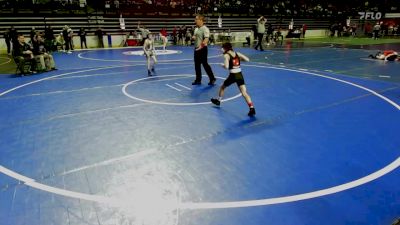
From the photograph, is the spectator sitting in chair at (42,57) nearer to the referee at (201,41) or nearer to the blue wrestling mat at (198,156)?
the blue wrestling mat at (198,156)

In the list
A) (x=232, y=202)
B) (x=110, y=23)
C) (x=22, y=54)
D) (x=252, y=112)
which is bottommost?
(x=232, y=202)

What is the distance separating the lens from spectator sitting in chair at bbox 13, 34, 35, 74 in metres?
11.6

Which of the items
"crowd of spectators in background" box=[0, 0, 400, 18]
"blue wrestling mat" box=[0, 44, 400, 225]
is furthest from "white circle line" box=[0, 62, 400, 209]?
"crowd of spectators in background" box=[0, 0, 400, 18]

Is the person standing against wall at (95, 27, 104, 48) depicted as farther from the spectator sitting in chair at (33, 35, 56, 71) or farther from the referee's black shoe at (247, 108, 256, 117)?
the referee's black shoe at (247, 108, 256, 117)

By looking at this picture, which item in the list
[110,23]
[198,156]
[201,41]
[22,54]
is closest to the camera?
[198,156]

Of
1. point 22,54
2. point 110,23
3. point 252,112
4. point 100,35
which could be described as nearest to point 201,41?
point 252,112

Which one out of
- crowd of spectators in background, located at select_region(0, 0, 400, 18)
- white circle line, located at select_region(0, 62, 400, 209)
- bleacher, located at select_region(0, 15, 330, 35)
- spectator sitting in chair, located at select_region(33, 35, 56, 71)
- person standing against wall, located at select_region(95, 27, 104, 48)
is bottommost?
white circle line, located at select_region(0, 62, 400, 209)

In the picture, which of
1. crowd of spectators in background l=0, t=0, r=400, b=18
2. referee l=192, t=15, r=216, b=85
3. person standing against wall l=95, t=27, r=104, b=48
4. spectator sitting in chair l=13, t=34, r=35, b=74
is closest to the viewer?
referee l=192, t=15, r=216, b=85

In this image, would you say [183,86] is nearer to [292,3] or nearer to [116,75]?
[116,75]

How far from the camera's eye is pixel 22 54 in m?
11.8

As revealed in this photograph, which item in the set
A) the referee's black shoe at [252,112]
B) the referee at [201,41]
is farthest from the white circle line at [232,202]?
the referee at [201,41]

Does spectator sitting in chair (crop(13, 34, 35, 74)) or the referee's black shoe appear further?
spectator sitting in chair (crop(13, 34, 35, 74))

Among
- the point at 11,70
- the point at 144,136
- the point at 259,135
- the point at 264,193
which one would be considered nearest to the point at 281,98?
the point at 259,135

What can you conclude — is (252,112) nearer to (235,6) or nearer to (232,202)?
(232,202)
